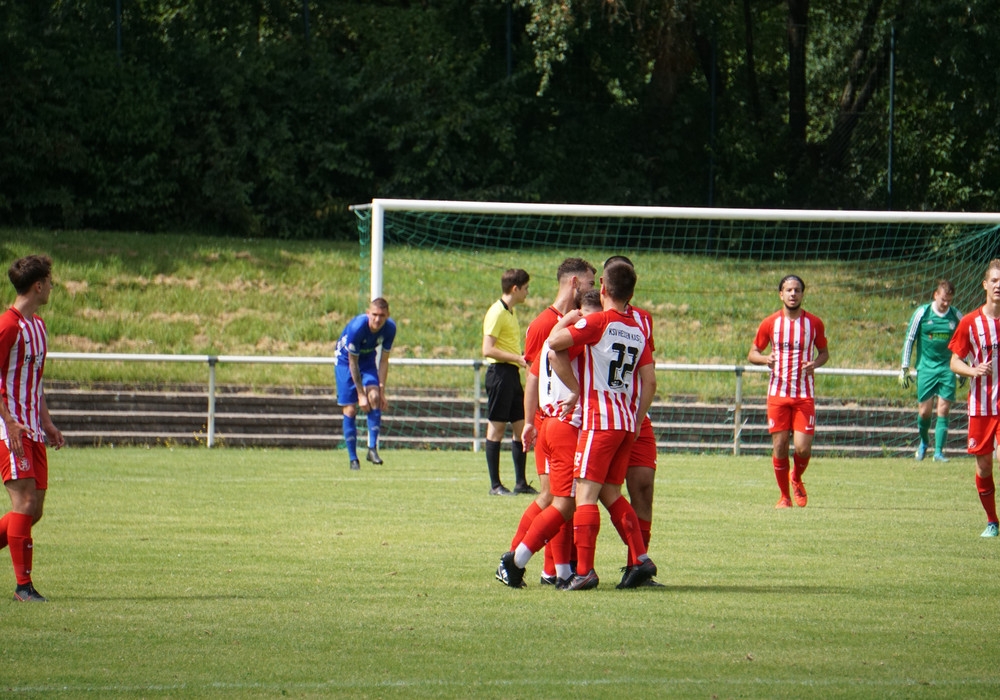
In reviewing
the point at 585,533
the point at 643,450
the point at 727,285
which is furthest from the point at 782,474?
the point at 727,285

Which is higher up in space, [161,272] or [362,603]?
[161,272]

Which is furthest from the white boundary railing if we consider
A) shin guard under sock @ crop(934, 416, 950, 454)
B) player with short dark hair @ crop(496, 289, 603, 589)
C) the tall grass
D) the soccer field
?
player with short dark hair @ crop(496, 289, 603, 589)

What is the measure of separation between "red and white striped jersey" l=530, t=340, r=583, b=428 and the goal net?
737 centimetres

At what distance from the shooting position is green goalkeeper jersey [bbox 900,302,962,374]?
51.4ft

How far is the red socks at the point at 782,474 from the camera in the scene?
11203 mm

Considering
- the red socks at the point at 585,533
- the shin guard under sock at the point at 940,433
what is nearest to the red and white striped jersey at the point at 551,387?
the red socks at the point at 585,533

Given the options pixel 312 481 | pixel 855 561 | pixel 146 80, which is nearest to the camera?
pixel 855 561

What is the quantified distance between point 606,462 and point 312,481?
20.7 feet

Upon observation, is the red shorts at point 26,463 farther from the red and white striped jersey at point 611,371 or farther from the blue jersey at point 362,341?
the blue jersey at point 362,341

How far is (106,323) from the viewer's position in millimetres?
20531

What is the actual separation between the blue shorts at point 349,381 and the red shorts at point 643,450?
6.80m

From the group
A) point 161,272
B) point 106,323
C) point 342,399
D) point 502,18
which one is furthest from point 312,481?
point 502,18

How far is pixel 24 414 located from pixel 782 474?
6.83 m

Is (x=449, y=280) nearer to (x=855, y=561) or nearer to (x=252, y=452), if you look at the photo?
(x=252, y=452)
